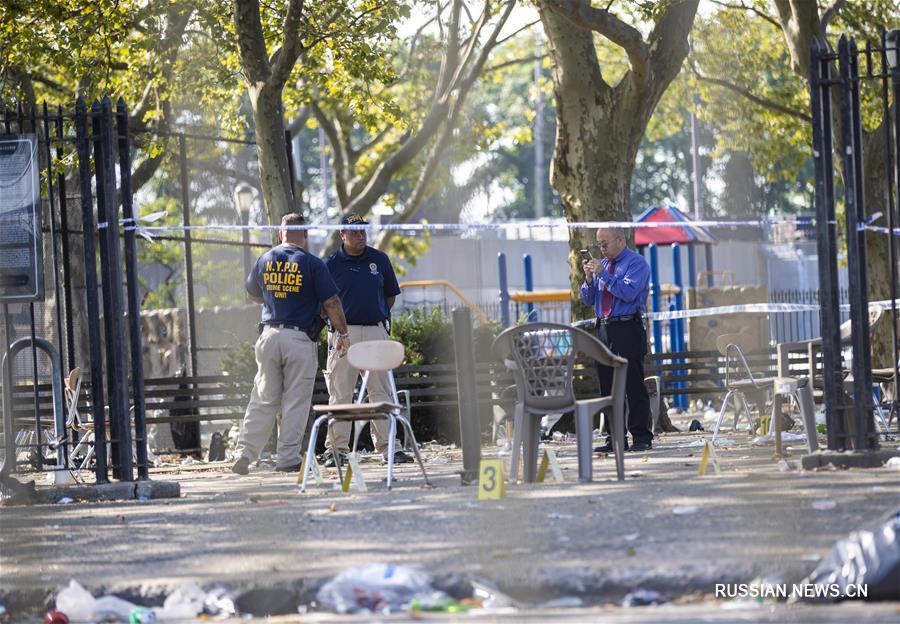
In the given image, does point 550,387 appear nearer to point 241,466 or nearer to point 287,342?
point 287,342

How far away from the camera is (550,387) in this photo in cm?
948

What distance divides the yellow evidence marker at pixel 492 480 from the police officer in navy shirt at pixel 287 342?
3411mm

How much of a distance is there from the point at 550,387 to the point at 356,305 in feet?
11.4

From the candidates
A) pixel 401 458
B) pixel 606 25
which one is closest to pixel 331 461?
pixel 401 458

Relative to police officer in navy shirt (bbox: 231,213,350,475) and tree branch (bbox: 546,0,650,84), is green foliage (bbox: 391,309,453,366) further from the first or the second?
police officer in navy shirt (bbox: 231,213,350,475)

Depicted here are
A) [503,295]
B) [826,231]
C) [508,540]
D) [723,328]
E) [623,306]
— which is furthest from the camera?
[723,328]

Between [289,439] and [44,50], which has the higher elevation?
[44,50]

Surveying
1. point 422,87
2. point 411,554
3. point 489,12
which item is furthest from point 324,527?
point 422,87

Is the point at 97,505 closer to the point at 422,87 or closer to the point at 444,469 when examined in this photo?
the point at 444,469

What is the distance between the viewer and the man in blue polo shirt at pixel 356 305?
12501 millimetres

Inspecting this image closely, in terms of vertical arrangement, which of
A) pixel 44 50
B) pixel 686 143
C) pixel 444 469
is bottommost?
pixel 444 469

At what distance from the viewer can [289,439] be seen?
11.8 m

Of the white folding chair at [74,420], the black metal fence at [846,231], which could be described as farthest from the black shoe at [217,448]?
the black metal fence at [846,231]

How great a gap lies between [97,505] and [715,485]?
403 cm
